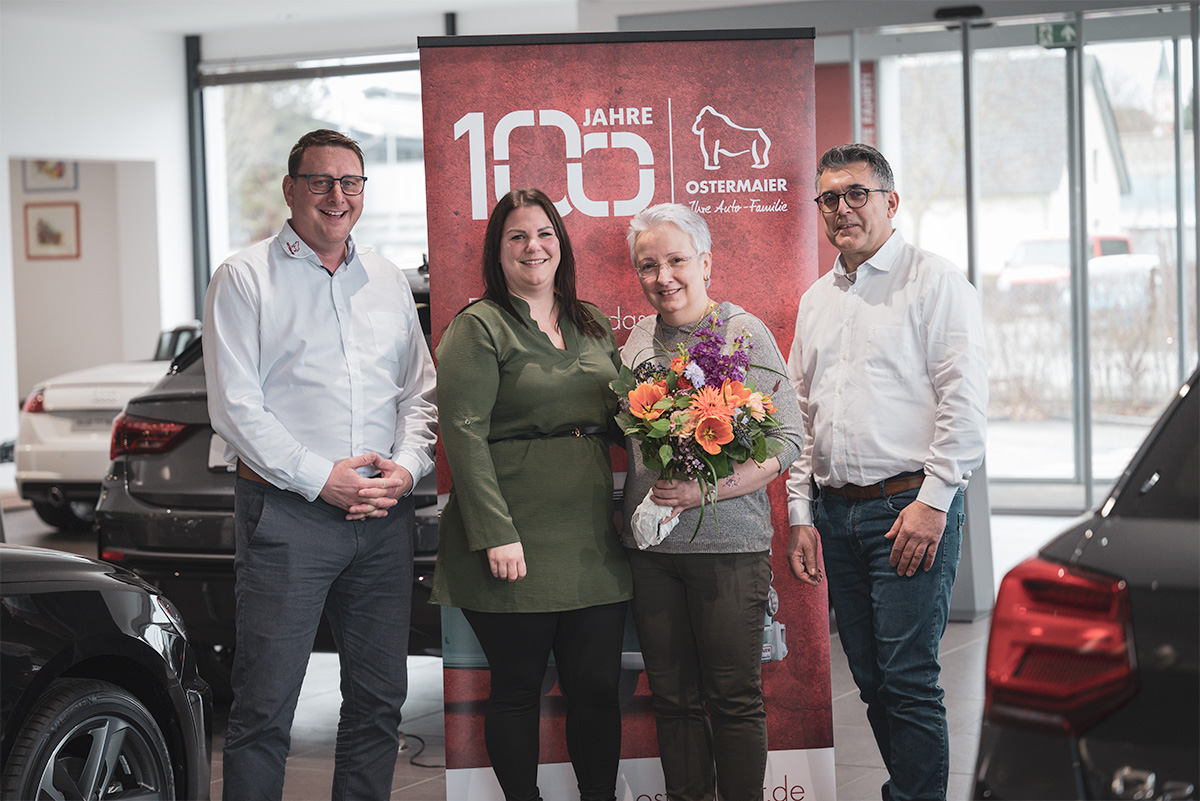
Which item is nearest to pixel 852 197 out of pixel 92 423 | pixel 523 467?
pixel 523 467

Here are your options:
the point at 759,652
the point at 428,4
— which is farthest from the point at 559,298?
the point at 428,4

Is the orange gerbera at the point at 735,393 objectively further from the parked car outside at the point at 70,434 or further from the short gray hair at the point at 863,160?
the parked car outside at the point at 70,434

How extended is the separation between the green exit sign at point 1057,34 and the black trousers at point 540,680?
238 inches

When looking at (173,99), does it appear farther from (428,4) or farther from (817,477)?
(817,477)

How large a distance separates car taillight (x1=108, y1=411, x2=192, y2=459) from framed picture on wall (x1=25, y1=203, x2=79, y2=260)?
10370 mm

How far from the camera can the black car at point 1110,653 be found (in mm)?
1432

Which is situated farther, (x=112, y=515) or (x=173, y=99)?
(x=173, y=99)

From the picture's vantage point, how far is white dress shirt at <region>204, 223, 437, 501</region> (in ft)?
8.35

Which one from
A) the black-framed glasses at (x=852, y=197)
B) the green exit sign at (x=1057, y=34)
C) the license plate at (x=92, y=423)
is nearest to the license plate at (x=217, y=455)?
the black-framed glasses at (x=852, y=197)

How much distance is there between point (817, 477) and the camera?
283 centimetres

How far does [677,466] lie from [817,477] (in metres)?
0.44

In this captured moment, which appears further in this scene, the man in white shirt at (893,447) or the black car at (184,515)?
the black car at (184,515)

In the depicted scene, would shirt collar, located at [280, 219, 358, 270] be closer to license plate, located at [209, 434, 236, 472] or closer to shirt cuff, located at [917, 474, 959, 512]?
license plate, located at [209, 434, 236, 472]

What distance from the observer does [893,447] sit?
2668 mm
